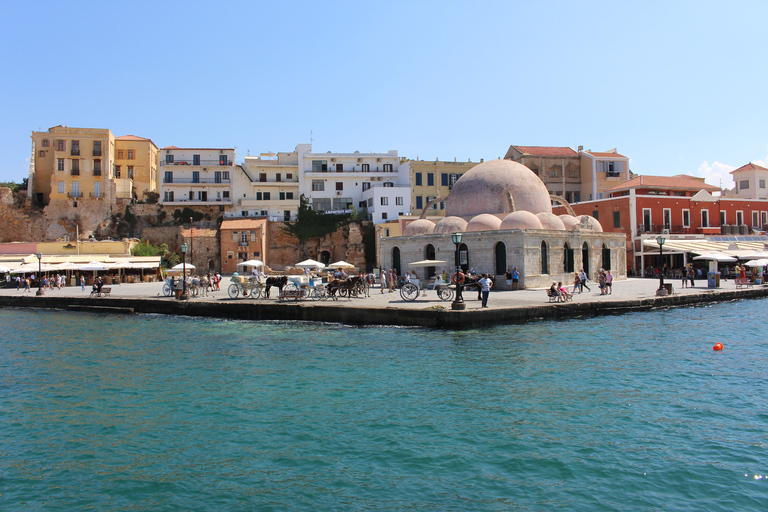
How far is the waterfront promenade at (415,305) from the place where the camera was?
18234mm

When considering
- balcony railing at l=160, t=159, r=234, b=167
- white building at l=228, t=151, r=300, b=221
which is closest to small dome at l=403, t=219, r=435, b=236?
white building at l=228, t=151, r=300, b=221

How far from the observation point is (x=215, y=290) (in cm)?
2941

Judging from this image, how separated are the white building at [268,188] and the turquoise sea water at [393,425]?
114 ft

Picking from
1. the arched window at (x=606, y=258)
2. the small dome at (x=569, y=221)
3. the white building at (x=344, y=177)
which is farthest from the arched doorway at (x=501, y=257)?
the white building at (x=344, y=177)

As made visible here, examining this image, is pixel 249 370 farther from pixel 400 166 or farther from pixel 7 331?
pixel 400 166

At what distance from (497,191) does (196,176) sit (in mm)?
31219

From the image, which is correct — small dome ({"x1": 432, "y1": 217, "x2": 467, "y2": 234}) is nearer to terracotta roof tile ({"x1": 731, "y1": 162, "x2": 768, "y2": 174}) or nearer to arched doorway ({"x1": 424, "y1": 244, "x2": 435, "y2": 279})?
arched doorway ({"x1": 424, "y1": 244, "x2": 435, "y2": 279})

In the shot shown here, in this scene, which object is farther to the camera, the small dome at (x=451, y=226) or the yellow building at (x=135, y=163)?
the yellow building at (x=135, y=163)

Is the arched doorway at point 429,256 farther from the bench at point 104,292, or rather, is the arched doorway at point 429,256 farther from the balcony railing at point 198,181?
the balcony railing at point 198,181

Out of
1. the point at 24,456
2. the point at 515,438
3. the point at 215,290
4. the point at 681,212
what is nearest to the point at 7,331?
the point at 215,290

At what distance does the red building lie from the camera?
1503 inches

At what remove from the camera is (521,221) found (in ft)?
85.4

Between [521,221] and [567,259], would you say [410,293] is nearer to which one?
[521,221]

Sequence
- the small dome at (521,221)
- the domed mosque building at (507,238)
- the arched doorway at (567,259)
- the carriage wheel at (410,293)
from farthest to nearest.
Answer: the arched doorway at (567,259) < the small dome at (521,221) < the domed mosque building at (507,238) < the carriage wheel at (410,293)
